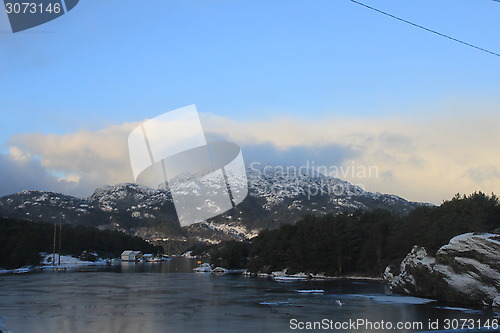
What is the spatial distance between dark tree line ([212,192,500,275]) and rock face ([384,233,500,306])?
24.8 m

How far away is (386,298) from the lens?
47.3 meters

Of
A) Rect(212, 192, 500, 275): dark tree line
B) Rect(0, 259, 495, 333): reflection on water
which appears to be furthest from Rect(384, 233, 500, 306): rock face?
Rect(212, 192, 500, 275): dark tree line

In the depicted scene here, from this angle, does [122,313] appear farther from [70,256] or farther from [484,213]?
[70,256]

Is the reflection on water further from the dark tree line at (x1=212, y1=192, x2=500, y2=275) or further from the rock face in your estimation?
the dark tree line at (x1=212, y1=192, x2=500, y2=275)

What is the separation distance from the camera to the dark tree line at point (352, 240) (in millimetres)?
80438

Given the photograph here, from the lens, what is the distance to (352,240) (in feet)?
326

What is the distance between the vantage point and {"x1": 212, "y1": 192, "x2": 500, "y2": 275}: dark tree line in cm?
8044

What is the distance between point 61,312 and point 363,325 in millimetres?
22164

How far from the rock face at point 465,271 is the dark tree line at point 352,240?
24.8m

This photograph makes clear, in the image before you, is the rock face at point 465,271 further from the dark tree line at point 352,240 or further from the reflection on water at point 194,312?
the dark tree line at point 352,240

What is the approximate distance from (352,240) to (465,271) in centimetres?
5822

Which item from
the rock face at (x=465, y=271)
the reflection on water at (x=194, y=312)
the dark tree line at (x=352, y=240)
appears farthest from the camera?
the dark tree line at (x=352, y=240)

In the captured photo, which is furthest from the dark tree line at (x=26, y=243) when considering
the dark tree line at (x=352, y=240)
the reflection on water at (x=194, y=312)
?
the reflection on water at (x=194, y=312)

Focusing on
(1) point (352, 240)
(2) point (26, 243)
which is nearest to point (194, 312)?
(1) point (352, 240)
